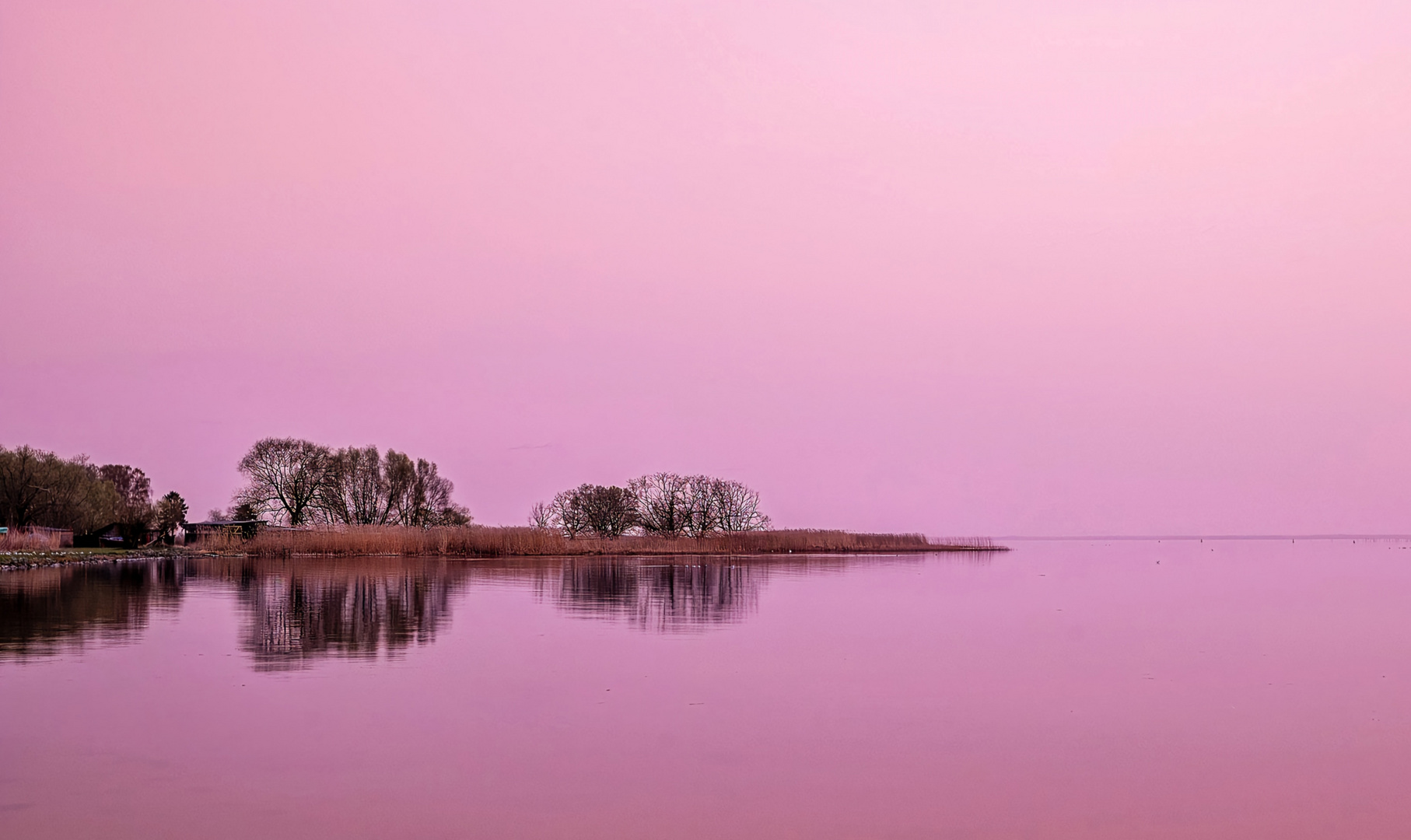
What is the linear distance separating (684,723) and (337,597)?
795 inches

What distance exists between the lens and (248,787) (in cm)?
1024

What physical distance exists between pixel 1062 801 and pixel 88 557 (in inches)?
2301

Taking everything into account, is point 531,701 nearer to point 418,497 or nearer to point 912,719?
point 912,719

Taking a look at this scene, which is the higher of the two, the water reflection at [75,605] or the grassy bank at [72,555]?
the grassy bank at [72,555]

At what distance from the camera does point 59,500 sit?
7631 cm

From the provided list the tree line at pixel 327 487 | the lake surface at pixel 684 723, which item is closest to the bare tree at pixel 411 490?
the tree line at pixel 327 487

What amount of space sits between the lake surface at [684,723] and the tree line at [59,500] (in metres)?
50.6

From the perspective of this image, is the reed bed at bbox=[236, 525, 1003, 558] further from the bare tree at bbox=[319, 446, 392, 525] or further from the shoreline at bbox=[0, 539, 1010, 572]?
the bare tree at bbox=[319, 446, 392, 525]

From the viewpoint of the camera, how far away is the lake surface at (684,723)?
9.81 meters

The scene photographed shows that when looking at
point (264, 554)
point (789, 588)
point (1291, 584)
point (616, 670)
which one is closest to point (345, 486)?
point (264, 554)

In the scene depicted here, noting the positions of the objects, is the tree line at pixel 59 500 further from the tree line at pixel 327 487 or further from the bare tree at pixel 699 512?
the bare tree at pixel 699 512

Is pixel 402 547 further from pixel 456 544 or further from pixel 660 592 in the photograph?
pixel 660 592

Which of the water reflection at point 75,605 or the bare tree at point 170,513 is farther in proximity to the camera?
the bare tree at point 170,513

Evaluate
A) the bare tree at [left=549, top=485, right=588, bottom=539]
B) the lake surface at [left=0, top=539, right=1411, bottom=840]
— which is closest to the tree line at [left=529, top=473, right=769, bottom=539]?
the bare tree at [left=549, top=485, right=588, bottom=539]
